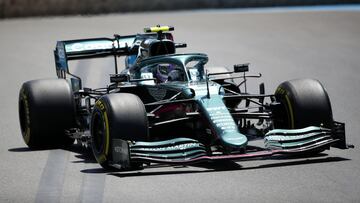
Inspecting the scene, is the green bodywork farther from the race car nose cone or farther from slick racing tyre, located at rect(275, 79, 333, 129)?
slick racing tyre, located at rect(275, 79, 333, 129)

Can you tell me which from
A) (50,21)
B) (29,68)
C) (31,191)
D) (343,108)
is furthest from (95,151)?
(50,21)

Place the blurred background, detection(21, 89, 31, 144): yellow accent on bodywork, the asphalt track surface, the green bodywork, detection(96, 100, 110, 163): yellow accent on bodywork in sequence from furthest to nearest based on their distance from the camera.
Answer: the blurred background, detection(21, 89, 31, 144): yellow accent on bodywork, detection(96, 100, 110, 163): yellow accent on bodywork, the green bodywork, the asphalt track surface

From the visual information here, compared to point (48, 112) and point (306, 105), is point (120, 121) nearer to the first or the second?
point (48, 112)

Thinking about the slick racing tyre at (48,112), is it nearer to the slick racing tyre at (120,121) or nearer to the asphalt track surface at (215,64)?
the asphalt track surface at (215,64)

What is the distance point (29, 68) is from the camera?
23.5m

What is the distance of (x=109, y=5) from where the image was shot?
34062 mm

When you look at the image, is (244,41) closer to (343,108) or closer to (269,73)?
(269,73)

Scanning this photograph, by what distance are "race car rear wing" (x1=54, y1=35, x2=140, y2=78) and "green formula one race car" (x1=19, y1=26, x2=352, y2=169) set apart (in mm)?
563

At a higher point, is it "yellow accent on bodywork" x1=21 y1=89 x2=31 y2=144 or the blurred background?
the blurred background

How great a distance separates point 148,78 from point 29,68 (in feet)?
34.2

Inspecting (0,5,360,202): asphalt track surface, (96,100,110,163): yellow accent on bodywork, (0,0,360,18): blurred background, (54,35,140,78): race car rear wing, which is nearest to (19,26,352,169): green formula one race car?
(96,100,110,163): yellow accent on bodywork

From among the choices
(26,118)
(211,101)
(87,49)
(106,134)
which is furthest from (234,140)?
(87,49)

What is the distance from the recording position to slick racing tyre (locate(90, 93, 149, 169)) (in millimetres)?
11539

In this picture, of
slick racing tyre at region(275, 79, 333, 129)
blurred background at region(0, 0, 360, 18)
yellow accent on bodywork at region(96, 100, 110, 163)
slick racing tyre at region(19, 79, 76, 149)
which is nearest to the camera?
yellow accent on bodywork at region(96, 100, 110, 163)
